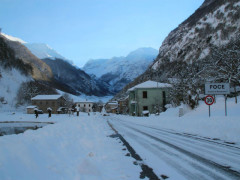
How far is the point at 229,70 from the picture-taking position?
1043 inches

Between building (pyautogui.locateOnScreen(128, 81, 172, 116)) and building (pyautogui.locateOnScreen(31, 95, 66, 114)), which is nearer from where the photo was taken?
building (pyautogui.locateOnScreen(128, 81, 172, 116))

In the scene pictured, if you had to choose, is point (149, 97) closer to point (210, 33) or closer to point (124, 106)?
point (124, 106)

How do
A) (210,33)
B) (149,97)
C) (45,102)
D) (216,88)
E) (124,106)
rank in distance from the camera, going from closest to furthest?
1. (216,88)
2. (149,97)
3. (210,33)
4. (45,102)
5. (124,106)

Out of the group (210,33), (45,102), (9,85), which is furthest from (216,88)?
(9,85)

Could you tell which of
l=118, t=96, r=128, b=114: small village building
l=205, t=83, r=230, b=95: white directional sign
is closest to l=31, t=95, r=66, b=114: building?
l=118, t=96, r=128, b=114: small village building

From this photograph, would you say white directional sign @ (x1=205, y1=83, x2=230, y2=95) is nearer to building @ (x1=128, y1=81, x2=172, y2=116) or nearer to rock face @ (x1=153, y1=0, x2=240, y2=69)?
building @ (x1=128, y1=81, x2=172, y2=116)

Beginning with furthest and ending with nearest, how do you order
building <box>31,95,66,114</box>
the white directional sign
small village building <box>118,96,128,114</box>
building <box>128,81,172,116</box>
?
1. building <box>31,95,66,114</box>
2. small village building <box>118,96,128,114</box>
3. building <box>128,81,172,116</box>
4. the white directional sign

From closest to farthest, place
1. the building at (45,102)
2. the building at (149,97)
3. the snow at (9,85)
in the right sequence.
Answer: the building at (149,97), the snow at (9,85), the building at (45,102)

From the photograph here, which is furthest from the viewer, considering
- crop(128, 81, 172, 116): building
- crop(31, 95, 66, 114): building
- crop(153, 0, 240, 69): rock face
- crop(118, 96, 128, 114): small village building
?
crop(31, 95, 66, 114): building

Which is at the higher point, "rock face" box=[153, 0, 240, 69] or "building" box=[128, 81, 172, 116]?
"rock face" box=[153, 0, 240, 69]

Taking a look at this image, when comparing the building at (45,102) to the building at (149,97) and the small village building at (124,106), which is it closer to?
the small village building at (124,106)

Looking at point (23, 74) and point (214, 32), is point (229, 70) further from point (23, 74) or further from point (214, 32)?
point (23, 74)

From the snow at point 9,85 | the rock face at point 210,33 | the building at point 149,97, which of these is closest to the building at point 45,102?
the snow at point 9,85

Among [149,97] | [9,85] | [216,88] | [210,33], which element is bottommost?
[216,88]
